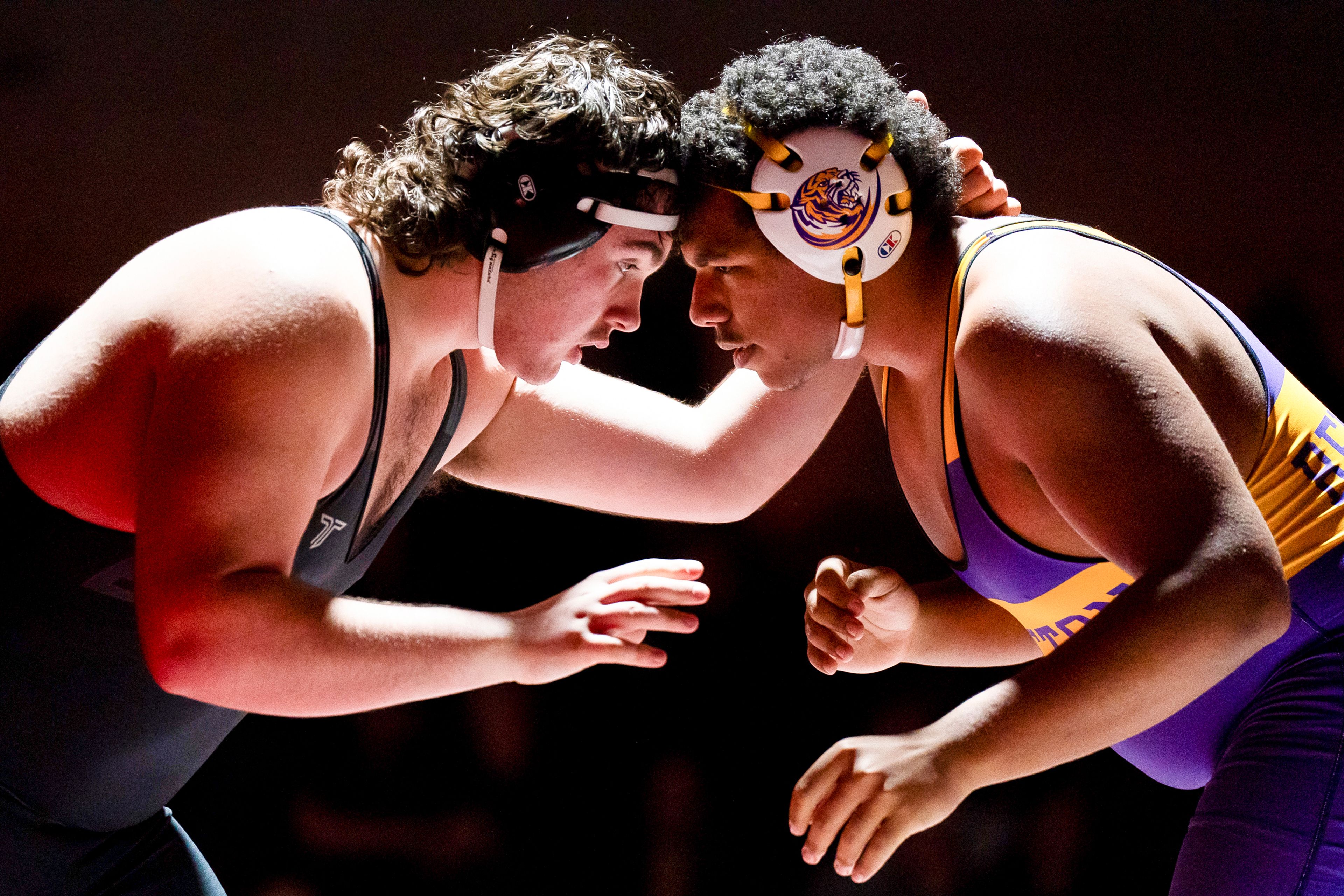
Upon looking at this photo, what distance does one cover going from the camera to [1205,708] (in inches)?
63.9

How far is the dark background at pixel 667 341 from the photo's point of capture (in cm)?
292

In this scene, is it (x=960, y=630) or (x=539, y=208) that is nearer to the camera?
(x=539, y=208)

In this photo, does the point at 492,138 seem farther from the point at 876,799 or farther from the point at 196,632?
the point at 876,799

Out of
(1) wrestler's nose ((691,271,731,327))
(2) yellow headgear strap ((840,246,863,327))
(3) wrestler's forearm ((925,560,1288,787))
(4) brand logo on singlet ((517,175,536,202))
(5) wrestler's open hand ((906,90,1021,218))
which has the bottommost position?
(3) wrestler's forearm ((925,560,1288,787))

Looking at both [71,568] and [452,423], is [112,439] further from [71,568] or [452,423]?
[452,423]

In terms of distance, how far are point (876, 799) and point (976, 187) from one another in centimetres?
117

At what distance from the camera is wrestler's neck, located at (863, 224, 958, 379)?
174cm

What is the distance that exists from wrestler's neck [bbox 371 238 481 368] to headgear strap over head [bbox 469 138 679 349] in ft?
0.10

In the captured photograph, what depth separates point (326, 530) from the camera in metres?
1.72

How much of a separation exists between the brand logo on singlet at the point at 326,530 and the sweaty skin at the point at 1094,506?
2.94 feet

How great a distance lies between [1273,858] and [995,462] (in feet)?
2.09

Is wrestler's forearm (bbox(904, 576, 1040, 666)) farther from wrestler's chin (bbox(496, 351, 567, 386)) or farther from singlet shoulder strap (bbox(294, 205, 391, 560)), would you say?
singlet shoulder strap (bbox(294, 205, 391, 560))

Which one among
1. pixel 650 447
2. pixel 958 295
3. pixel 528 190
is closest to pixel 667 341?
pixel 650 447

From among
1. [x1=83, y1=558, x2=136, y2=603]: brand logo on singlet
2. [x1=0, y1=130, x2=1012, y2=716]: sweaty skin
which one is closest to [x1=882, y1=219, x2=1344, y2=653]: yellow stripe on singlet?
[x1=0, y1=130, x2=1012, y2=716]: sweaty skin
